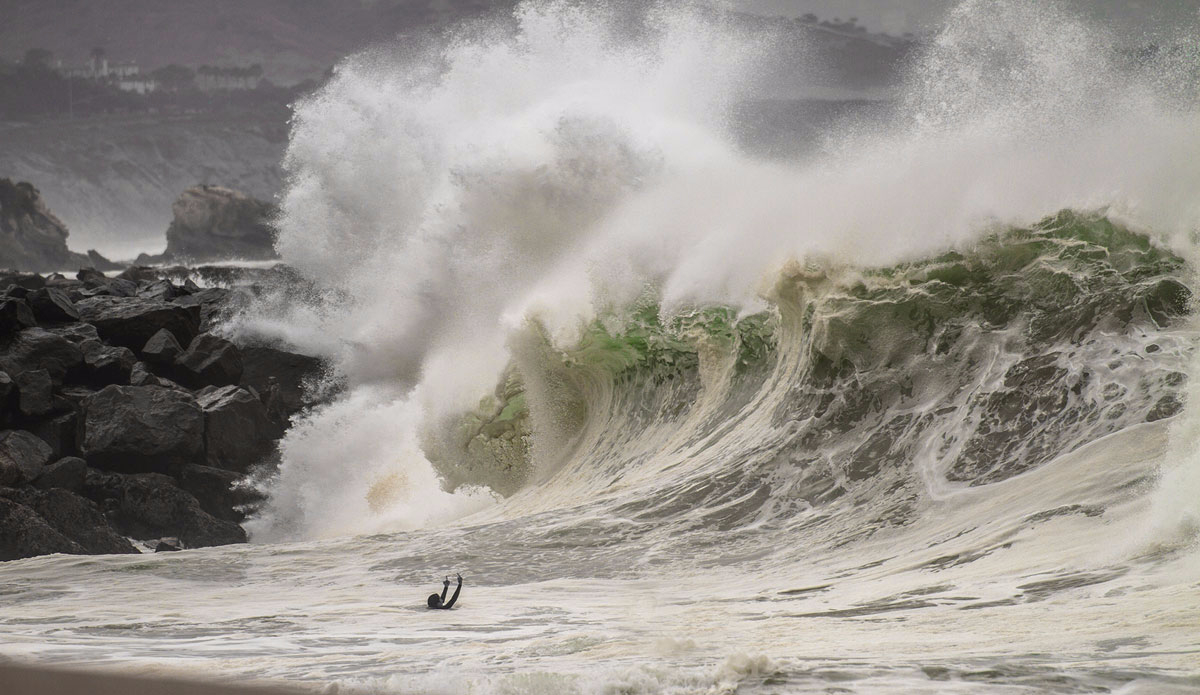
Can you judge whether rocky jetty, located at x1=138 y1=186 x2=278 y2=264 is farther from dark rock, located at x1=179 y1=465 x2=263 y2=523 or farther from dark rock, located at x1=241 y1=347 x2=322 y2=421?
dark rock, located at x1=179 y1=465 x2=263 y2=523

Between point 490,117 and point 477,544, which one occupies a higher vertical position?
point 490,117

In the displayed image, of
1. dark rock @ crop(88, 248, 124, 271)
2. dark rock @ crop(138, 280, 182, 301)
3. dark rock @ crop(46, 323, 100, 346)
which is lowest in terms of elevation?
dark rock @ crop(46, 323, 100, 346)

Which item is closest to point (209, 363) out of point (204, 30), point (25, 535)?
point (25, 535)

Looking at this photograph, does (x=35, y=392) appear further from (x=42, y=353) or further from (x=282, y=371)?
(x=282, y=371)

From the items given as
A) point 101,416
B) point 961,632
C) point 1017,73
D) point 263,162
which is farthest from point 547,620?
point 263,162

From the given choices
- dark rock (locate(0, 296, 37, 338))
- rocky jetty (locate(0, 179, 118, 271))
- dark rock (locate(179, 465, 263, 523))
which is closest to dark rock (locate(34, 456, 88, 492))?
dark rock (locate(179, 465, 263, 523))

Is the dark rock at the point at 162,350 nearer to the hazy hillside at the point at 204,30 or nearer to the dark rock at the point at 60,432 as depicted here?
the dark rock at the point at 60,432

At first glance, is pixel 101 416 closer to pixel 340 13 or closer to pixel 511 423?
pixel 511 423
